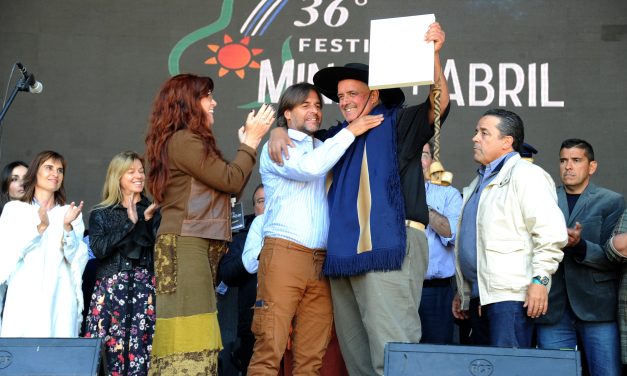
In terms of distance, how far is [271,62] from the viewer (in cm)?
661

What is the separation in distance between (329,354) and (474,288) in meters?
0.72

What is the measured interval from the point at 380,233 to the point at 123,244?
1.63 m

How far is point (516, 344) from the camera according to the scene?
3814 mm

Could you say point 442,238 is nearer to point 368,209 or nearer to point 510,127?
point 510,127

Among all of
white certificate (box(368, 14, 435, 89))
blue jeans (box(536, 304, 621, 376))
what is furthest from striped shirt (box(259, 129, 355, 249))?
blue jeans (box(536, 304, 621, 376))

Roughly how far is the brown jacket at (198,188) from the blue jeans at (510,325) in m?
1.21

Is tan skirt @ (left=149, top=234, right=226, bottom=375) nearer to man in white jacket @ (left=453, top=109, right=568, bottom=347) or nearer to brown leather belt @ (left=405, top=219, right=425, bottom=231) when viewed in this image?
brown leather belt @ (left=405, top=219, right=425, bottom=231)

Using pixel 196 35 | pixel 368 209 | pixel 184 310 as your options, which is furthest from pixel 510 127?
pixel 196 35

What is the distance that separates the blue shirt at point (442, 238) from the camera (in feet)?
16.2

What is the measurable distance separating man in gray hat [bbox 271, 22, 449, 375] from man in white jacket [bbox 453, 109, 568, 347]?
0.31 meters

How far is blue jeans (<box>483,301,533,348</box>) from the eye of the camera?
3816 millimetres

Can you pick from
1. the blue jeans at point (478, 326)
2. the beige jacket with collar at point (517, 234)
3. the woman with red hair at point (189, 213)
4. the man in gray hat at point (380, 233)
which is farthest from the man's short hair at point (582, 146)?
the woman with red hair at point (189, 213)

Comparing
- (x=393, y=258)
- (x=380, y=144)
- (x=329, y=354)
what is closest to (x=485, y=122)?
(x=380, y=144)

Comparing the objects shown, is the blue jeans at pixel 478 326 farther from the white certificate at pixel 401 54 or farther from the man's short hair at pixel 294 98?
the man's short hair at pixel 294 98
